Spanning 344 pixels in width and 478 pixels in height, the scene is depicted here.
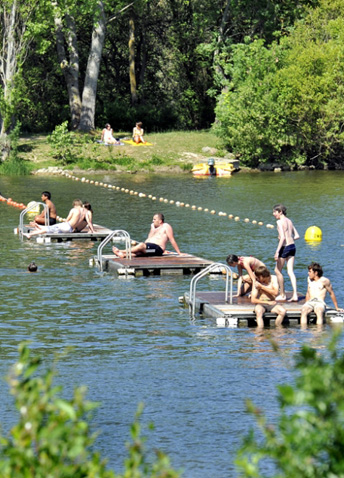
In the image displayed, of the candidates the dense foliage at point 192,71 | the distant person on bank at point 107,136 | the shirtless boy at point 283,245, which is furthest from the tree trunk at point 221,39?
the shirtless boy at point 283,245

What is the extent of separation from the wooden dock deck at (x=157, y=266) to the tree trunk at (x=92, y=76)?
36.4 metres

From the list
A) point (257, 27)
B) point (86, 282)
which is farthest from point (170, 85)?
point (86, 282)

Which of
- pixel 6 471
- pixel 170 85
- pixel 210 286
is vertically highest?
pixel 170 85

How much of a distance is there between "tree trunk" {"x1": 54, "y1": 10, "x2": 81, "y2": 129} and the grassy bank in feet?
8.59

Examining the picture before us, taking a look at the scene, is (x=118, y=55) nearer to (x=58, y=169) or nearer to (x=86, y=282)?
(x=58, y=169)

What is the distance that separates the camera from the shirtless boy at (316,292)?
19.2 m

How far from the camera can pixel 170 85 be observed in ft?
246

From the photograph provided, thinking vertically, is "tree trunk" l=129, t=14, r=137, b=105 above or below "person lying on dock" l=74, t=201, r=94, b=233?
above

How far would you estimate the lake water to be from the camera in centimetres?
1339

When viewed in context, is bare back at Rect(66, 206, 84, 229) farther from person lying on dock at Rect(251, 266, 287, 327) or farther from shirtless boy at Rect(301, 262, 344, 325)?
shirtless boy at Rect(301, 262, 344, 325)

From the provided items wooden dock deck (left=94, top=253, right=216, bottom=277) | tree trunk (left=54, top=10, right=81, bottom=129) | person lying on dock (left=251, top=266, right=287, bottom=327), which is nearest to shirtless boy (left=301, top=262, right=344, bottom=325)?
person lying on dock (left=251, top=266, right=287, bottom=327)

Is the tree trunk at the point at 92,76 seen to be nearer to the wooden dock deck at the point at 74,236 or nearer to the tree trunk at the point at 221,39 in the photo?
the tree trunk at the point at 221,39

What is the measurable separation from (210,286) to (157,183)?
26291 mm

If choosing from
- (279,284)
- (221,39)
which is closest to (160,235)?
(279,284)
